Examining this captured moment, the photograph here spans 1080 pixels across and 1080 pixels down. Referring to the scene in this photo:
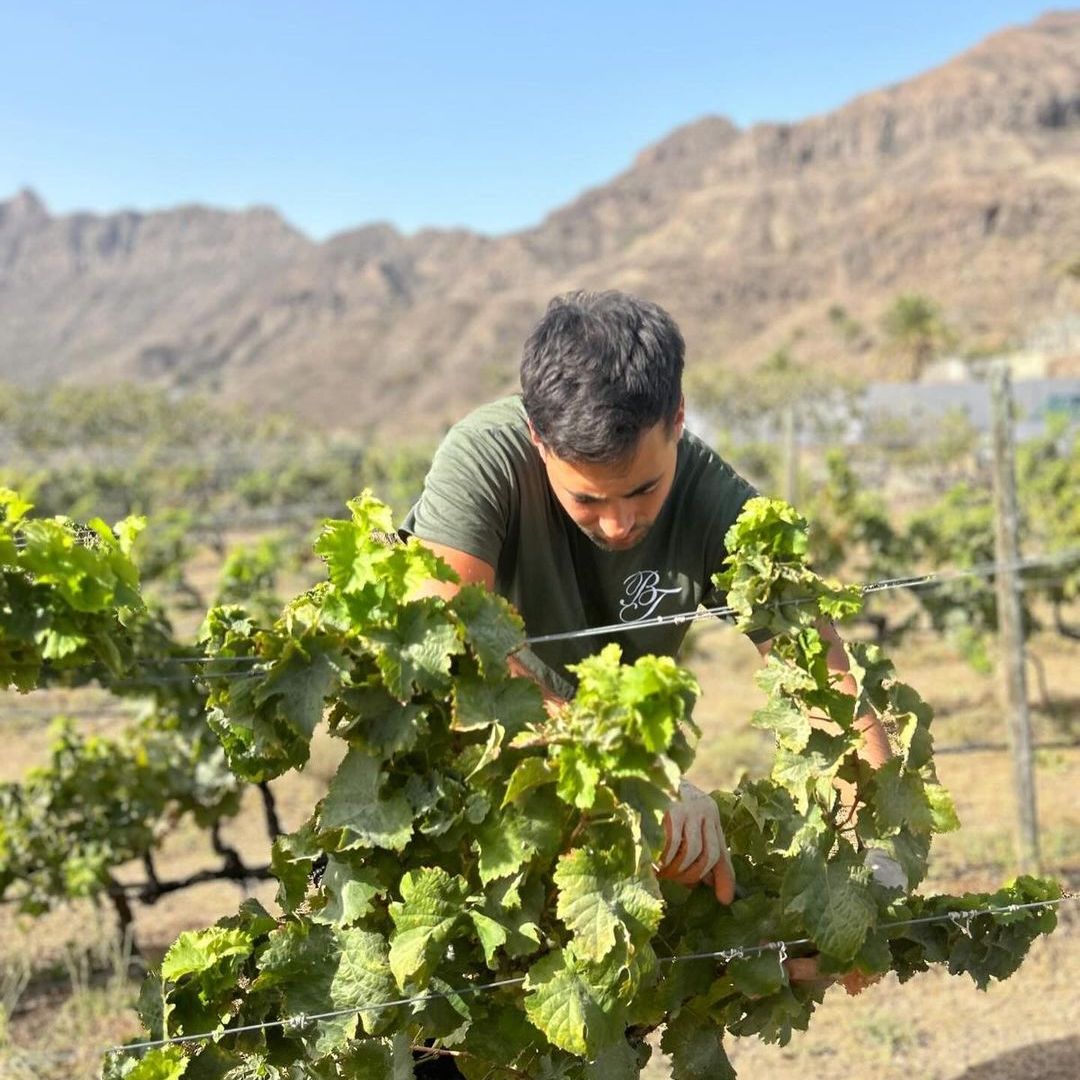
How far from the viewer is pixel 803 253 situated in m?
98.9

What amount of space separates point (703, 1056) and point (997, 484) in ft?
13.9

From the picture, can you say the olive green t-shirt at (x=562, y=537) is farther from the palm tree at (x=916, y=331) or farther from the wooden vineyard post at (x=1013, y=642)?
the palm tree at (x=916, y=331)

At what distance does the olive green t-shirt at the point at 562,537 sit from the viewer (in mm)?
2131

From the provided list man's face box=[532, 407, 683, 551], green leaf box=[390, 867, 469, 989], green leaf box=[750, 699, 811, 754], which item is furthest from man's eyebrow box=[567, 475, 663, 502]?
green leaf box=[390, 867, 469, 989]

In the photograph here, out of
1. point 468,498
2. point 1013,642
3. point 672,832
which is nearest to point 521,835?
point 672,832

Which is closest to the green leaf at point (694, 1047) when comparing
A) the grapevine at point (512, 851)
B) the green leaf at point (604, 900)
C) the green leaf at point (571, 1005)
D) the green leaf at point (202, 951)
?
the grapevine at point (512, 851)

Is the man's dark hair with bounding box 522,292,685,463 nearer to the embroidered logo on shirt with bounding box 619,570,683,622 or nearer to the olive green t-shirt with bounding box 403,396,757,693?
the olive green t-shirt with bounding box 403,396,757,693

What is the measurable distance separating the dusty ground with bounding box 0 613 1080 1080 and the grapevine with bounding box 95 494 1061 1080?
2.03 m

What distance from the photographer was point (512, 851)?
1.80 meters

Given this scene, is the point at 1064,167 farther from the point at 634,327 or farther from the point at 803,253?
the point at 634,327

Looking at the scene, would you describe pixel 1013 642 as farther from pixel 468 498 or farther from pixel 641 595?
pixel 468 498

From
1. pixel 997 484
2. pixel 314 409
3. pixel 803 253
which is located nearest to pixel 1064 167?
pixel 803 253

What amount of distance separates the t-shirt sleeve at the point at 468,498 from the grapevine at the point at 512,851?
0.85 ft

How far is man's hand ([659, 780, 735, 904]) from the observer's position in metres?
1.88
